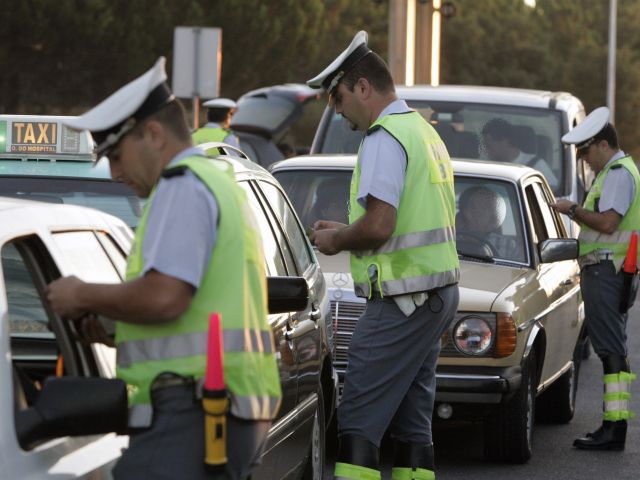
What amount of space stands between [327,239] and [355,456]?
0.82m

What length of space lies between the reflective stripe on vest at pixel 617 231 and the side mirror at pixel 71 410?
6.14 m

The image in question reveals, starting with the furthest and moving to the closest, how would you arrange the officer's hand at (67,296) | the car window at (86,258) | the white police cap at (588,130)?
the white police cap at (588,130) < the car window at (86,258) < the officer's hand at (67,296)

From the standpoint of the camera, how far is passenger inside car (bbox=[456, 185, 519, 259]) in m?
9.37

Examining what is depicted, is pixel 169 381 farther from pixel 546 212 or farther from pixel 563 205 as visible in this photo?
pixel 546 212

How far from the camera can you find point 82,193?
301 inches

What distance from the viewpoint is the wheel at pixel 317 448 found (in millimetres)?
6672

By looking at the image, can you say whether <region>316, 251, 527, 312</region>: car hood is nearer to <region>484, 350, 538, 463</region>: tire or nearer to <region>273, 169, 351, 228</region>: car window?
<region>484, 350, 538, 463</region>: tire

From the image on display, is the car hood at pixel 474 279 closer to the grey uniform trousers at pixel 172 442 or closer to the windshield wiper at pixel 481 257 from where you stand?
the windshield wiper at pixel 481 257

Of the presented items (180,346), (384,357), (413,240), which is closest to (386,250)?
(413,240)

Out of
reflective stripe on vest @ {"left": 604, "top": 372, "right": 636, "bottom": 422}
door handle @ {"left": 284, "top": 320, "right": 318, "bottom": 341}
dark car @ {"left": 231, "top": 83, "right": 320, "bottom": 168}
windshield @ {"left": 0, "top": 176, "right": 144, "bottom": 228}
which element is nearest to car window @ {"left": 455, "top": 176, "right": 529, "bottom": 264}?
reflective stripe on vest @ {"left": 604, "top": 372, "right": 636, "bottom": 422}

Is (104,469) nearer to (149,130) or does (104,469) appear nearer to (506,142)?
(149,130)

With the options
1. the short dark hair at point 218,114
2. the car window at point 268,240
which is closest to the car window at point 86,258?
the car window at point 268,240

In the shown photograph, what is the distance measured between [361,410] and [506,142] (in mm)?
7720

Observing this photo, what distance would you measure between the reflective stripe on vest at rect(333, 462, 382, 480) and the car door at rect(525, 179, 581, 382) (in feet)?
10.2
